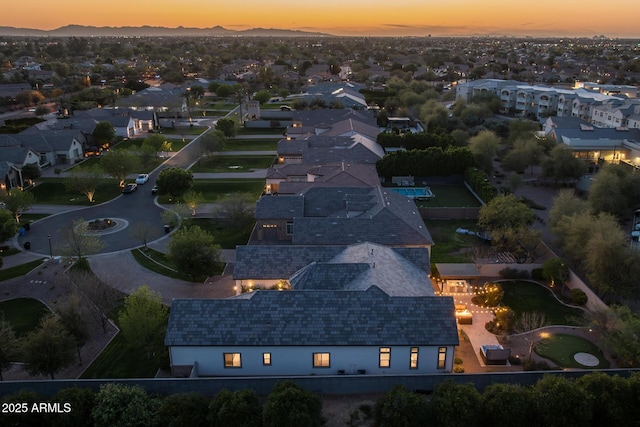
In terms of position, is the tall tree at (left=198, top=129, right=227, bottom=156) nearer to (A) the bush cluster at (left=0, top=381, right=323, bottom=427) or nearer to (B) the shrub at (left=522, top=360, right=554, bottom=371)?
(A) the bush cluster at (left=0, top=381, right=323, bottom=427)

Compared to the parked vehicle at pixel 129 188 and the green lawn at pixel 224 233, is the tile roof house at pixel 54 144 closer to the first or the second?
the parked vehicle at pixel 129 188

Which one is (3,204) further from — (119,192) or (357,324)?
(357,324)

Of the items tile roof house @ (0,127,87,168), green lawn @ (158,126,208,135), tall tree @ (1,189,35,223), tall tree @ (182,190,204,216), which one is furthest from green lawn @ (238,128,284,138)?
tall tree @ (1,189,35,223)

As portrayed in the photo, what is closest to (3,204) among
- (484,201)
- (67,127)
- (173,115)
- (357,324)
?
(67,127)

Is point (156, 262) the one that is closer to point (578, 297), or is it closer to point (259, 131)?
point (578, 297)

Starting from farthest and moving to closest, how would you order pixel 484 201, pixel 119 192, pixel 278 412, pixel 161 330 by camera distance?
pixel 119 192 < pixel 484 201 < pixel 161 330 < pixel 278 412

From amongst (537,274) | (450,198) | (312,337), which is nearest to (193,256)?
(312,337)
